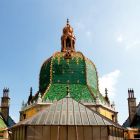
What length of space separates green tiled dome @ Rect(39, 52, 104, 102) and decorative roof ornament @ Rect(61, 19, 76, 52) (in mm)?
3322

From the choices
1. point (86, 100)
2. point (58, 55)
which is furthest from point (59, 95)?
point (58, 55)

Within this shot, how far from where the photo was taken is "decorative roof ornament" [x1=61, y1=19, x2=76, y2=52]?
144 ft

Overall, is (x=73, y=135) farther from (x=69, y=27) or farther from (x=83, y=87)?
(x=69, y=27)

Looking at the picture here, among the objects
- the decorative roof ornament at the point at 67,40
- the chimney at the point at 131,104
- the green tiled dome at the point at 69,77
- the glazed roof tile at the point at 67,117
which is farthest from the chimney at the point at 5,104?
the glazed roof tile at the point at 67,117

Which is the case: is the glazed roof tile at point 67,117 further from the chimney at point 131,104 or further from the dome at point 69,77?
the chimney at point 131,104

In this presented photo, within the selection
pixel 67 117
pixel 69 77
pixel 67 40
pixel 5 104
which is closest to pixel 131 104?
pixel 69 77

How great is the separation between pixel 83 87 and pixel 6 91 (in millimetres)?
11162

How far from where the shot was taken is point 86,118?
21047 mm

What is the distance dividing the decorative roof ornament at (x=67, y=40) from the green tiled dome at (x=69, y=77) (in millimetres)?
3322

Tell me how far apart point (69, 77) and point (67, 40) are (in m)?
8.92

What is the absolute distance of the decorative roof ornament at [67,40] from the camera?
144ft

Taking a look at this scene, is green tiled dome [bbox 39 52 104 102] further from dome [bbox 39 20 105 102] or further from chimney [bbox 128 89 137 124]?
chimney [bbox 128 89 137 124]

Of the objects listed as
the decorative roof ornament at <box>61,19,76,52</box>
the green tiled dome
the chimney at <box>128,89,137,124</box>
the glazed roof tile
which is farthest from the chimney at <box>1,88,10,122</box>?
the glazed roof tile

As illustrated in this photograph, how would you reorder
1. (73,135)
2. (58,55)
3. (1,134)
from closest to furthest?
(73,135)
(1,134)
(58,55)
